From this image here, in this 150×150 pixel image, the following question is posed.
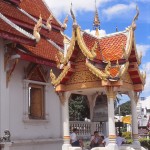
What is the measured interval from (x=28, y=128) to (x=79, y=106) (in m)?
17.6

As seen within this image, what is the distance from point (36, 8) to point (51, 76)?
7410 millimetres

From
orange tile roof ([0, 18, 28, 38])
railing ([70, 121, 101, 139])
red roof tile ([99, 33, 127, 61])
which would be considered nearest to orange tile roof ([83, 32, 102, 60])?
red roof tile ([99, 33, 127, 61])

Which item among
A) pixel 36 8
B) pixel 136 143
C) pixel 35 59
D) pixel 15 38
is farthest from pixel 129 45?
pixel 36 8

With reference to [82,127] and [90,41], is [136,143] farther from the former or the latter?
[82,127]

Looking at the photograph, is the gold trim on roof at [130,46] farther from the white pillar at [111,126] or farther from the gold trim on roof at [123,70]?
the white pillar at [111,126]

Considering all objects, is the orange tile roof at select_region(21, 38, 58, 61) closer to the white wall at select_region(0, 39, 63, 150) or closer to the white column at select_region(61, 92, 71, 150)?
the white wall at select_region(0, 39, 63, 150)

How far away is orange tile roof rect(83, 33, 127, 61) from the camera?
1020cm

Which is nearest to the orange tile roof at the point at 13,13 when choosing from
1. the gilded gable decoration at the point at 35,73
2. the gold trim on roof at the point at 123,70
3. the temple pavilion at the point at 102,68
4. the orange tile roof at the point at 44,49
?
the orange tile roof at the point at 44,49

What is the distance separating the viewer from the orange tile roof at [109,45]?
1020 centimetres

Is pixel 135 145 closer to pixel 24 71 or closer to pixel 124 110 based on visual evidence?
pixel 24 71

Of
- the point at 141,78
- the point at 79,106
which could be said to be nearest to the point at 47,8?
the point at 141,78

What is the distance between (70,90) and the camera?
10.3 metres

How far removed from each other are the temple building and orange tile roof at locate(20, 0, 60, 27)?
70mm

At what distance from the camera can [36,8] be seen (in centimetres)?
1695
